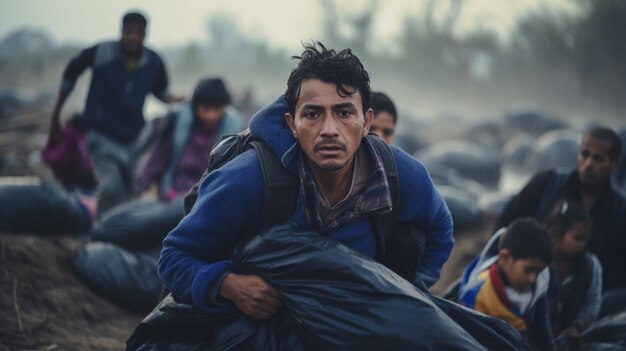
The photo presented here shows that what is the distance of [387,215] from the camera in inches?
75.5

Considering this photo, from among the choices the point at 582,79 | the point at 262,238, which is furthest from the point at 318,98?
the point at 582,79

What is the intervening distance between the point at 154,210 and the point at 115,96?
1.20 metres

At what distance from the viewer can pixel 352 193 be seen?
1878 millimetres

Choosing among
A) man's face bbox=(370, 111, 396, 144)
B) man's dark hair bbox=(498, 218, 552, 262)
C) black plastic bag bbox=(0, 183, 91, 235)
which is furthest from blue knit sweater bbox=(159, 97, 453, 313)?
black plastic bag bbox=(0, 183, 91, 235)

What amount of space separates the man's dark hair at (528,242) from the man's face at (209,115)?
2091mm

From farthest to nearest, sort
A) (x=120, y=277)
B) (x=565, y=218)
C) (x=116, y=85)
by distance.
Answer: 1. (x=116, y=85)
2. (x=120, y=277)
3. (x=565, y=218)

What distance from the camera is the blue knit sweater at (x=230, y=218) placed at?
1.78 metres

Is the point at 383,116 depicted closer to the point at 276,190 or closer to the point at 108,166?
the point at 276,190

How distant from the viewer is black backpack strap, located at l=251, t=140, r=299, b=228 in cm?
178

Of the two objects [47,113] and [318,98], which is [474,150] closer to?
[318,98]

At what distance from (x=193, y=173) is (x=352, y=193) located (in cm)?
246

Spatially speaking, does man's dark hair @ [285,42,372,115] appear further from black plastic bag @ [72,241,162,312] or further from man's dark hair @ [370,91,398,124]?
black plastic bag @ [72,241,162,312]

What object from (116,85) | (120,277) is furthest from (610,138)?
(116,85)

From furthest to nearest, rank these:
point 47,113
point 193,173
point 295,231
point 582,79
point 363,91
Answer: point 582,79 < point 47,113 < point 193,173 < point 363,91 < point 295,231
